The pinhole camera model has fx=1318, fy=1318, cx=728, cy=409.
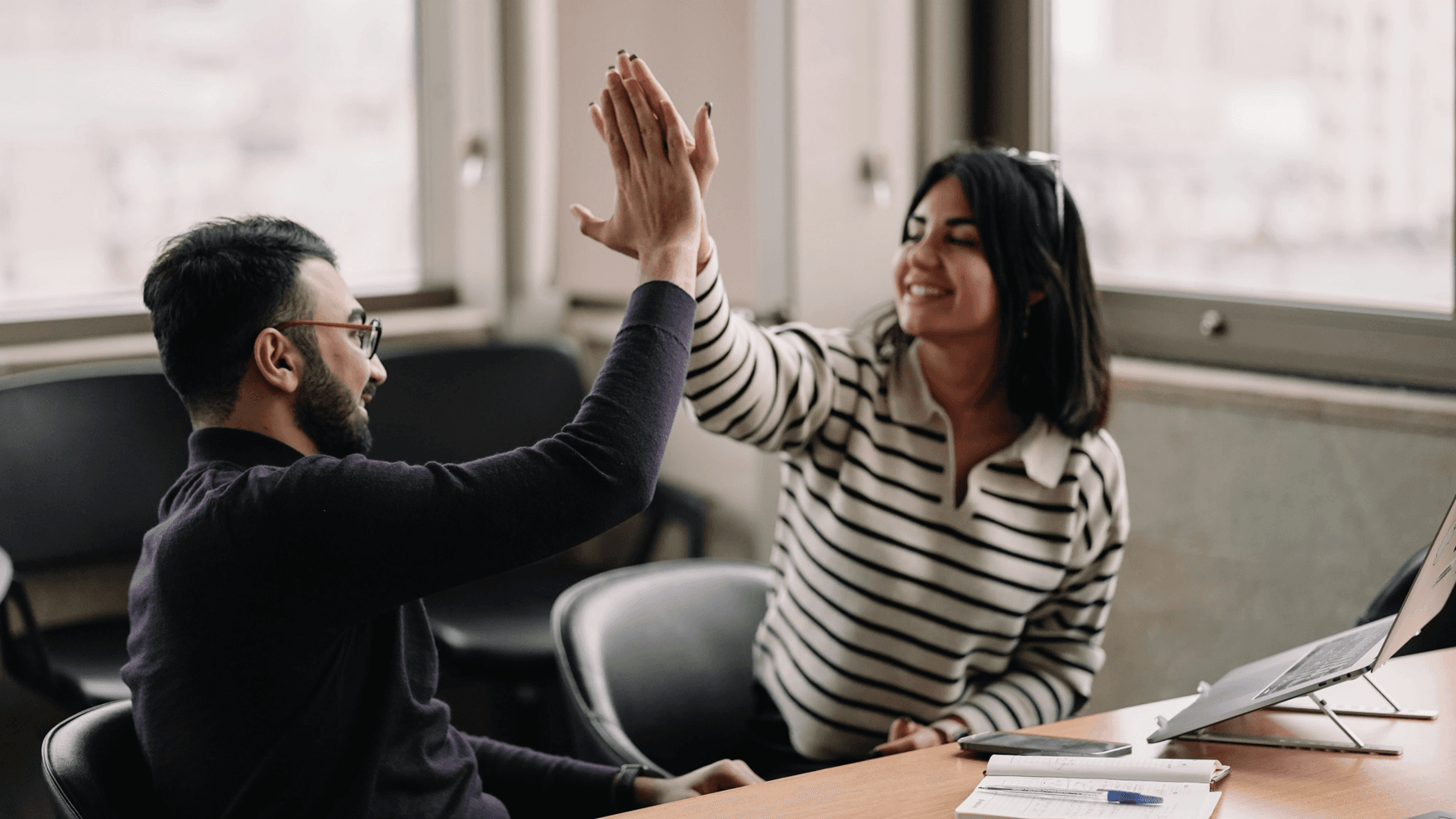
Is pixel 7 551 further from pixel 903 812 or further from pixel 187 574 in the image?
pixel 903 812

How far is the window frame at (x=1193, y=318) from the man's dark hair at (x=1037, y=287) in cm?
10

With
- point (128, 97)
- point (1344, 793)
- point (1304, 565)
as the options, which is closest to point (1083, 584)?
point (1344, 793)

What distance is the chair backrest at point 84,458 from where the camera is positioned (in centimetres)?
249

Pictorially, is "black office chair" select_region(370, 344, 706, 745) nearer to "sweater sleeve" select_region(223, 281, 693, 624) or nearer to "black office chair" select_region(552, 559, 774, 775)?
"black office chair" select_region(552, 559, 774, 775)

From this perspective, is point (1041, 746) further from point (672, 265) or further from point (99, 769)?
point (99, 769)

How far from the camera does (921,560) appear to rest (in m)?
1.71

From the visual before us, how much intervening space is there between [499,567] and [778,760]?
0.82 meters

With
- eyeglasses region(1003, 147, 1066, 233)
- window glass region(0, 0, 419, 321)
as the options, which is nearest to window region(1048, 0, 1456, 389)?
eyeglasses region(1003, 147, 1066, 233)

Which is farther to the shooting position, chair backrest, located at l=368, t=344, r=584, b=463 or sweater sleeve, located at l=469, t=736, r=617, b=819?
chair backrest, located at l=368, t=344, r=584, b=463

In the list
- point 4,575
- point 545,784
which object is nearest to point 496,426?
point 4,575

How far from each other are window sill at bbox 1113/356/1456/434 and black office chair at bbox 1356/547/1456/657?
398mm

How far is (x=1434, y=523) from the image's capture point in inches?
84.0

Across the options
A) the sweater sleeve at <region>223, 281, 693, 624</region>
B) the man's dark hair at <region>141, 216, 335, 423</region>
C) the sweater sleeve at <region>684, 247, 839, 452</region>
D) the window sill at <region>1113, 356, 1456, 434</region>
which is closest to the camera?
the sweater sleeve at <region>223, 281, 693, 624</region>

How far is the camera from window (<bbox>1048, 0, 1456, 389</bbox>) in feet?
7.33
